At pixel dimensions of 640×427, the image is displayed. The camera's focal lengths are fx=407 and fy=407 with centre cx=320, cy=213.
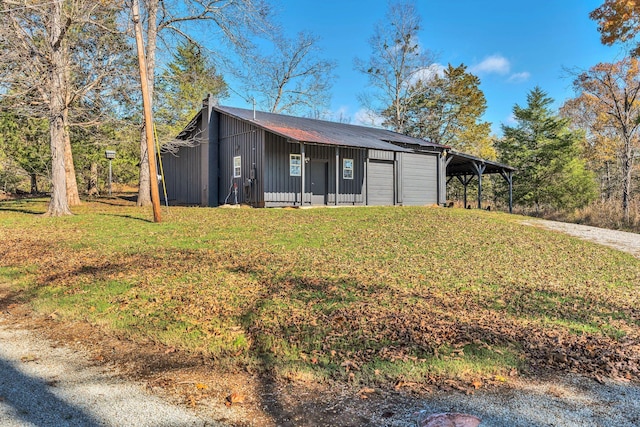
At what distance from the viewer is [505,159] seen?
100ft

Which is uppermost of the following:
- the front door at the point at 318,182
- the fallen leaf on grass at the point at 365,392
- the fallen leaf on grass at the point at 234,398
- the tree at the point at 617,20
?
the tree at the point at 617,20

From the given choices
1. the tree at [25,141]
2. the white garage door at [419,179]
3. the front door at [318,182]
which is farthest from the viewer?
the tree at [25,141]

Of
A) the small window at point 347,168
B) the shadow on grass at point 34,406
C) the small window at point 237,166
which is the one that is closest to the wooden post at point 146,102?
the small window at point 237,166

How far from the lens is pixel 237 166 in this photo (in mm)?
18031

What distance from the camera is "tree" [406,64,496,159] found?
1324 inches

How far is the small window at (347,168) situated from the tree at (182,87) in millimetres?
7295

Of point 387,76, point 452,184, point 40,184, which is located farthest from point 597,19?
point 40,184

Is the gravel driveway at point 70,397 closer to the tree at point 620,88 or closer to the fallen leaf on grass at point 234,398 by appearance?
the fallen leaf on grass at point 234,398

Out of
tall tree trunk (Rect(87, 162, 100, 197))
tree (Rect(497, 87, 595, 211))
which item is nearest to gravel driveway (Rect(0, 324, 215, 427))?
tall tree trunk (Rect(87, 162, 100, 197))

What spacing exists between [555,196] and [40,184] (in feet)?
122

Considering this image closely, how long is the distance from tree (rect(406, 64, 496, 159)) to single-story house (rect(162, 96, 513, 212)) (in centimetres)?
1219

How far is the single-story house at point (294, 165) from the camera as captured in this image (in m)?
16.5

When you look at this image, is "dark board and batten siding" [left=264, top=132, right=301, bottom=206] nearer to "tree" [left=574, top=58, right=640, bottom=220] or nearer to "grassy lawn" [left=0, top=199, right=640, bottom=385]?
"grassy lawn" [left=0, top=199, right=640, bottom=385]

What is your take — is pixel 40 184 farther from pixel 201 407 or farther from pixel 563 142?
pixel 563 142
